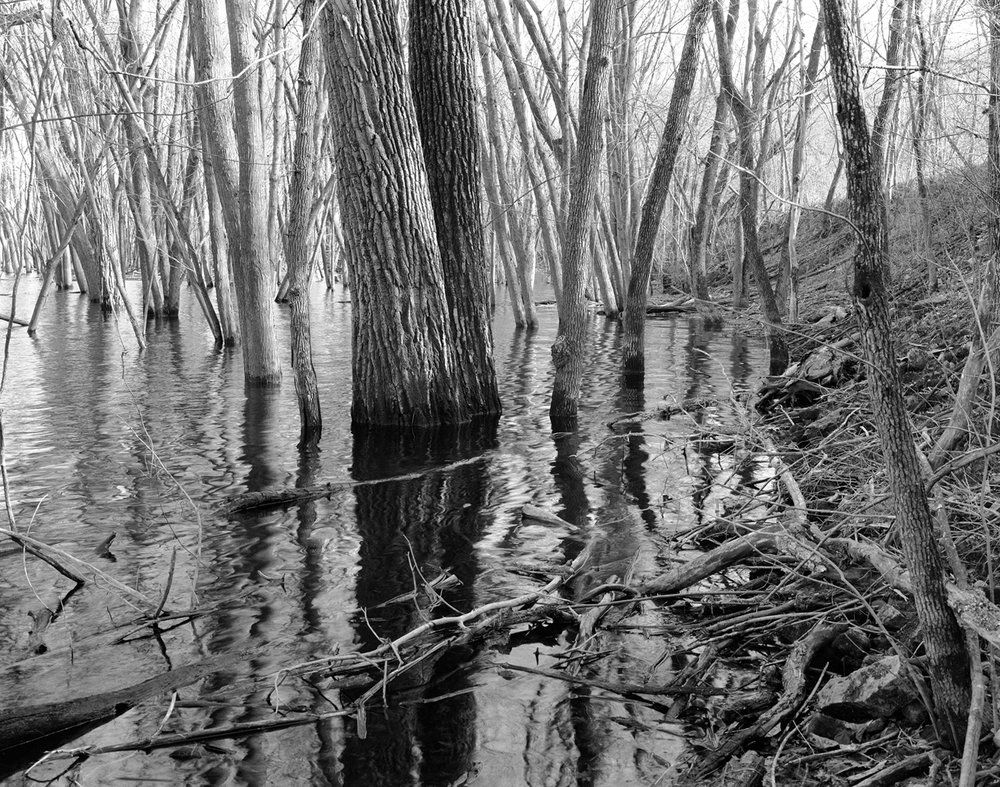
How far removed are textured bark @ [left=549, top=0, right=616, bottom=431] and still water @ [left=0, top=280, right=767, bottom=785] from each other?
0.52 metres

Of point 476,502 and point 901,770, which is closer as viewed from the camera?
point 901,770

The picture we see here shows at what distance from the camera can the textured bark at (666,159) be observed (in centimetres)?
1031

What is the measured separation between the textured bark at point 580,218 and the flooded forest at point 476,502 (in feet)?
0.11

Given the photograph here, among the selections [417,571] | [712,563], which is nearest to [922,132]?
[712,563]

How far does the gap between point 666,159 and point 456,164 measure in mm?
3110

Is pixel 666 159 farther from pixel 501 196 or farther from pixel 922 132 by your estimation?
pixel 501 196

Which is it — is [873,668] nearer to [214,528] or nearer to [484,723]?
[484,723]

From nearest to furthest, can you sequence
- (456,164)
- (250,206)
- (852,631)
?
(852,631), (456,164), (250,206)

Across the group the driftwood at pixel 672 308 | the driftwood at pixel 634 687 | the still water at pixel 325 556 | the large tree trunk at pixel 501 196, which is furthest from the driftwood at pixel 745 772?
the driftwood at pixel 672 308

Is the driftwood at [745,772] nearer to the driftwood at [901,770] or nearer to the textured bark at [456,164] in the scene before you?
the driftwood at [901,770]

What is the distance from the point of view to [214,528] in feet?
19.7

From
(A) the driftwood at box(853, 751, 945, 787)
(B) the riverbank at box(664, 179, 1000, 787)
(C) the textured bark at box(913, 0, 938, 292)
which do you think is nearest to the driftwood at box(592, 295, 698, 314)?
(C) the textured bark at box(913, 0, 938, 292)

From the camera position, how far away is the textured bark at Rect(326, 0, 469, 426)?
800 cm

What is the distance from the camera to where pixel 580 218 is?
28.8 ft
